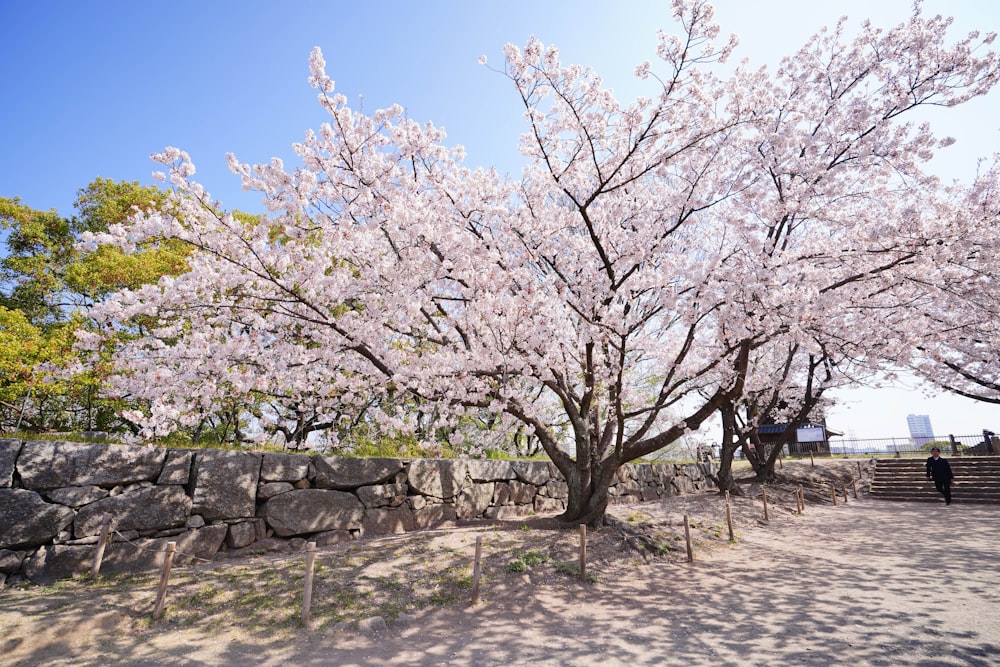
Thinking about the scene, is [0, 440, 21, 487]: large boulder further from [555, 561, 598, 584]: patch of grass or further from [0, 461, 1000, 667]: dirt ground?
[555, 561, 598, 584]: patch of grass

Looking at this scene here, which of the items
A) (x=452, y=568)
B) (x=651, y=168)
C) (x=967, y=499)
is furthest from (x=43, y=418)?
(x=967, y=499)

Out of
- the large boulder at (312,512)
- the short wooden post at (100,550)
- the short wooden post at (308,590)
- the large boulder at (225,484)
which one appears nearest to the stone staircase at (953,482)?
the large boulder at (312,512)

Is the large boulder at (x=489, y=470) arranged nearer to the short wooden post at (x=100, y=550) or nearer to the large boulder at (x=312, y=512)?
the large boulder at (x=312, y=512)

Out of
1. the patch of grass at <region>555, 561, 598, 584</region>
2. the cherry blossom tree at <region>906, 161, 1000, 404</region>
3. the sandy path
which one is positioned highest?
the cherry blossom tree at <region>906, 161, 1000, 404</region>

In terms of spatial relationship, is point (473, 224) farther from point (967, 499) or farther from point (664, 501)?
point (967, 499)

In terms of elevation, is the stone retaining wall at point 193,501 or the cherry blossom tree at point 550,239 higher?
the cherry blossom tree at point 550,239

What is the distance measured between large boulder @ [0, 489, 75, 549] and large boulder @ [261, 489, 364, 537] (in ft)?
7.74

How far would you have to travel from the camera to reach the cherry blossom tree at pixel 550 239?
20.6ft

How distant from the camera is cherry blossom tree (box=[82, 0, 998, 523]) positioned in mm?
6266

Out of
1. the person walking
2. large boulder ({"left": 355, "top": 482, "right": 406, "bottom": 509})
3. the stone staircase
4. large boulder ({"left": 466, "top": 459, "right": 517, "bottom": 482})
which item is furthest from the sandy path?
the stone staircase

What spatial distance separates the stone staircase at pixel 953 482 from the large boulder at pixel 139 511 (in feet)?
73.4

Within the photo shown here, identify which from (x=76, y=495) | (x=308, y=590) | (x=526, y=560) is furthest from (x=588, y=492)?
(x=76, y=495)

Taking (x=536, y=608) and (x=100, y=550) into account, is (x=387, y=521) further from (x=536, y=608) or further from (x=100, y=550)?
(x=100, y=550)

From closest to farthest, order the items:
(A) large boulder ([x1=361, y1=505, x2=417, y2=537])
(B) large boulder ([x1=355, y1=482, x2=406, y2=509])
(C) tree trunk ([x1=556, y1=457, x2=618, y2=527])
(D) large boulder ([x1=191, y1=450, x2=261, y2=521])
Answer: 1. (D) large boulder ([x1=191, y1=450, x2=261, y2=521])
2. (A) large boulder ([x1=361, y1=505, x2=417, y2=537])
3. (B) large boulder ([x1=355, y1=482, x2=406, y2=509])
4. (C) tree trunk ([x1=556, y1=457, x2=618, y2=527])
